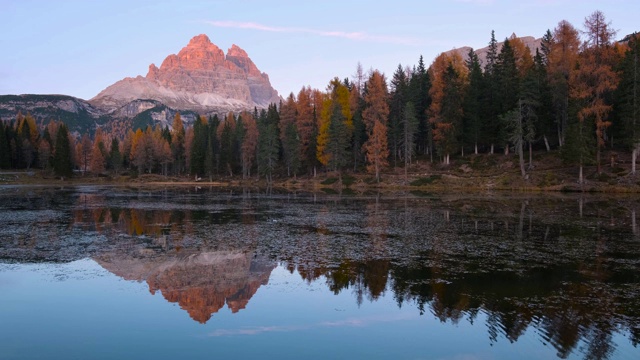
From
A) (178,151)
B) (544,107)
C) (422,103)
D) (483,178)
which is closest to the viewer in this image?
(483,178)

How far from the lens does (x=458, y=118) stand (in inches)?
3147

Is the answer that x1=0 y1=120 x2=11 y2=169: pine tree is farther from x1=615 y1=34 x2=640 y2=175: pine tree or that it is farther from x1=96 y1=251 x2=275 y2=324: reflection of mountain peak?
x1=615 y1=34 x2=640 y2=175: pine tree

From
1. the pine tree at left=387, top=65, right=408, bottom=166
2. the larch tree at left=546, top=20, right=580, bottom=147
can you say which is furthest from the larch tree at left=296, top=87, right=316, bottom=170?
the larch tree at left=546, top=20, right=580, bottom=147

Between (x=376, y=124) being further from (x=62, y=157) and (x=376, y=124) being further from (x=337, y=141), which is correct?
(x=62, y=157)

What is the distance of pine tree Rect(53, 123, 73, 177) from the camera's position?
4528 inches

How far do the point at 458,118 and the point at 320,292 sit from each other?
70.4 metres

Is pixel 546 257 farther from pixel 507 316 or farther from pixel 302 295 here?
pixel 302 295

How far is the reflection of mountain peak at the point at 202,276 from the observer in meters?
14.1

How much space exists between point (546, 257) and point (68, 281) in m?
19.3

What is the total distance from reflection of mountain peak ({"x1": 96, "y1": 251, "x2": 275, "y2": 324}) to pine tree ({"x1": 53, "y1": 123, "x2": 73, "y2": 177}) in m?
110

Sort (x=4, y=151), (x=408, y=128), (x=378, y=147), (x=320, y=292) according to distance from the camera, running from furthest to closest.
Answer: (x=4, y=151) < (x=378, y=147) < (x=408, y=128) < (x=320, y=292)

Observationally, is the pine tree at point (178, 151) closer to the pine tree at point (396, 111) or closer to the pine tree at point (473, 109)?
the pine tree at point (396, 111)

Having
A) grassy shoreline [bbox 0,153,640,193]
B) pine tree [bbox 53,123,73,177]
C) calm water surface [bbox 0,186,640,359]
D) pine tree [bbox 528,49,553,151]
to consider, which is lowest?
calm water surface [bbox 0,186,640,359]

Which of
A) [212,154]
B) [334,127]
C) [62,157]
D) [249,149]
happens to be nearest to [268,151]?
[249,149]
